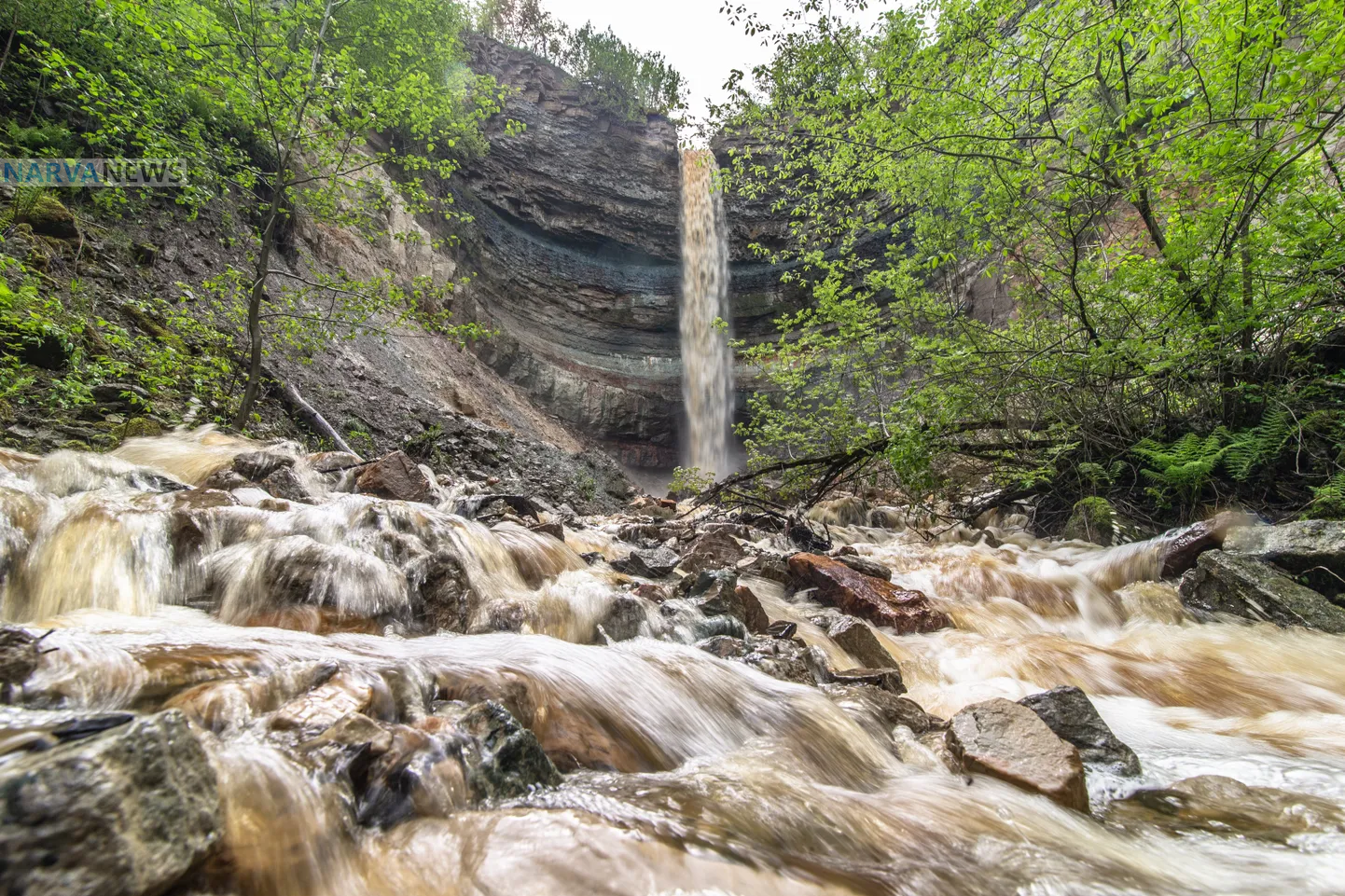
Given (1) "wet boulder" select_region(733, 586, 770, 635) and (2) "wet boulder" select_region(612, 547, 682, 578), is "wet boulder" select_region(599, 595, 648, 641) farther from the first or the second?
(2) "wet boulder" select_region(612, 547, 682, 578)

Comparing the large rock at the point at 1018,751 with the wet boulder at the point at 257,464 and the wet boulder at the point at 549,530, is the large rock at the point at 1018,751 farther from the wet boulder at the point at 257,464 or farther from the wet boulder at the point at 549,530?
the wet boulder at the point at 257,464

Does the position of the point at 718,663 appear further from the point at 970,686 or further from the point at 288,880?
the point at 288,880

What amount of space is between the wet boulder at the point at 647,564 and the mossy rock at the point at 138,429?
443cm

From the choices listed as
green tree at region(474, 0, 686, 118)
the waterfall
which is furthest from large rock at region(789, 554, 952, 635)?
green tree at region(474, 0, 686, 118)

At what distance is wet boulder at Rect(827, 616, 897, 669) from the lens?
133 inches

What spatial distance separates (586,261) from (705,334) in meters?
5.87

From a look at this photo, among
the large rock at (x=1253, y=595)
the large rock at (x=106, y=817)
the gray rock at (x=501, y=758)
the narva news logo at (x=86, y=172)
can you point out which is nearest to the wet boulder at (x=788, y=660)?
the gray rock at (x=501, y=758)

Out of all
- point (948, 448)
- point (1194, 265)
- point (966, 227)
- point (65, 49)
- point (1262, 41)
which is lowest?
point (948, 448)

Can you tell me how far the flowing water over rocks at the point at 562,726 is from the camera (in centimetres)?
110

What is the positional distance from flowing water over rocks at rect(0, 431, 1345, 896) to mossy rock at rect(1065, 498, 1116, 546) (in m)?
1.55

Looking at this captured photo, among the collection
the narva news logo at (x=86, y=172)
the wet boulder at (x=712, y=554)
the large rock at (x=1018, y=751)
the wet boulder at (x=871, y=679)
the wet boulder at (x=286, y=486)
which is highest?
the narva news logo at (x=86, y=172)

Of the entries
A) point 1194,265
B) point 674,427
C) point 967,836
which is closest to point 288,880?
point 967,836

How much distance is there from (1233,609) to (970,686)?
2.21 meters

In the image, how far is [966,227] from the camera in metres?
7.15
